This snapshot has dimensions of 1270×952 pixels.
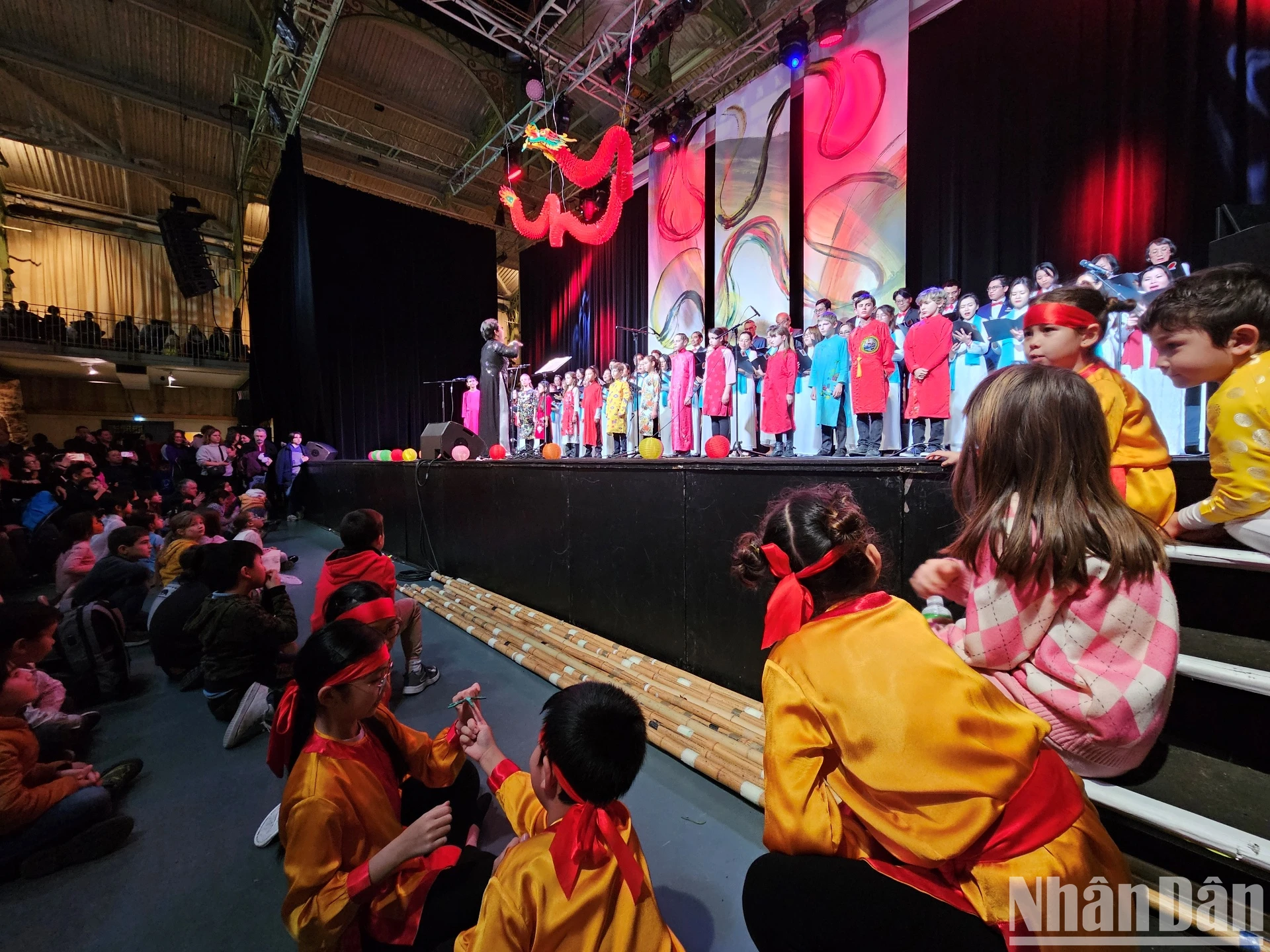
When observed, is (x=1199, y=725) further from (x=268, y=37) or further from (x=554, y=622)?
(x=268, y=37)

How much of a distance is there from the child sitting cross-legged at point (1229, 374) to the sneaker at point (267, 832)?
2.51 metres

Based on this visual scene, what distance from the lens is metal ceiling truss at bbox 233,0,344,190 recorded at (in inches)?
230

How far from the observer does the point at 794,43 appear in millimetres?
5387

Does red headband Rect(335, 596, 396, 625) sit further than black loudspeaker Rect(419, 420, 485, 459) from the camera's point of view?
No

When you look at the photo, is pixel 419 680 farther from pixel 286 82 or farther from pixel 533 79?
pixel 286 82

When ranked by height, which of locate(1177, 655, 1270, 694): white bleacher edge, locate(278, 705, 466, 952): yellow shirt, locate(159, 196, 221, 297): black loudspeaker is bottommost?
locate(278, 705, 466, 952): yellow shirt

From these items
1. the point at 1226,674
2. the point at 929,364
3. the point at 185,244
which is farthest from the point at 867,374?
the point at 185,244

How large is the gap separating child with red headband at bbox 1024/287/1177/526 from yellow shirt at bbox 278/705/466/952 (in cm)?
185

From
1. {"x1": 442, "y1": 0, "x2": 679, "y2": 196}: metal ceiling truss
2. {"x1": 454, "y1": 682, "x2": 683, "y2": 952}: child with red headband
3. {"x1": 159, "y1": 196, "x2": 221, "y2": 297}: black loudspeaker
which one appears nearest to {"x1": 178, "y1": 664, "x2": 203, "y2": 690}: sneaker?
{"x1": 454, "y1": 682, "x2": 683, "y2": 952}: child with red headband

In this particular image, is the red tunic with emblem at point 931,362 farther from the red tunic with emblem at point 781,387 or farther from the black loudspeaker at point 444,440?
the black loudspeaker at point 444,440

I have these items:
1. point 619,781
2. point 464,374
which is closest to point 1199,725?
point 619,781

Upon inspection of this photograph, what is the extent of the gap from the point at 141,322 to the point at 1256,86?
20.0 metres

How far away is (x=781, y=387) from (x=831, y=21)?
12.8ft

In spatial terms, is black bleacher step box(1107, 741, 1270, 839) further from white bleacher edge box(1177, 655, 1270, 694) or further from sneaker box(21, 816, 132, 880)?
sneaker box(21, 816, 132, 880)
